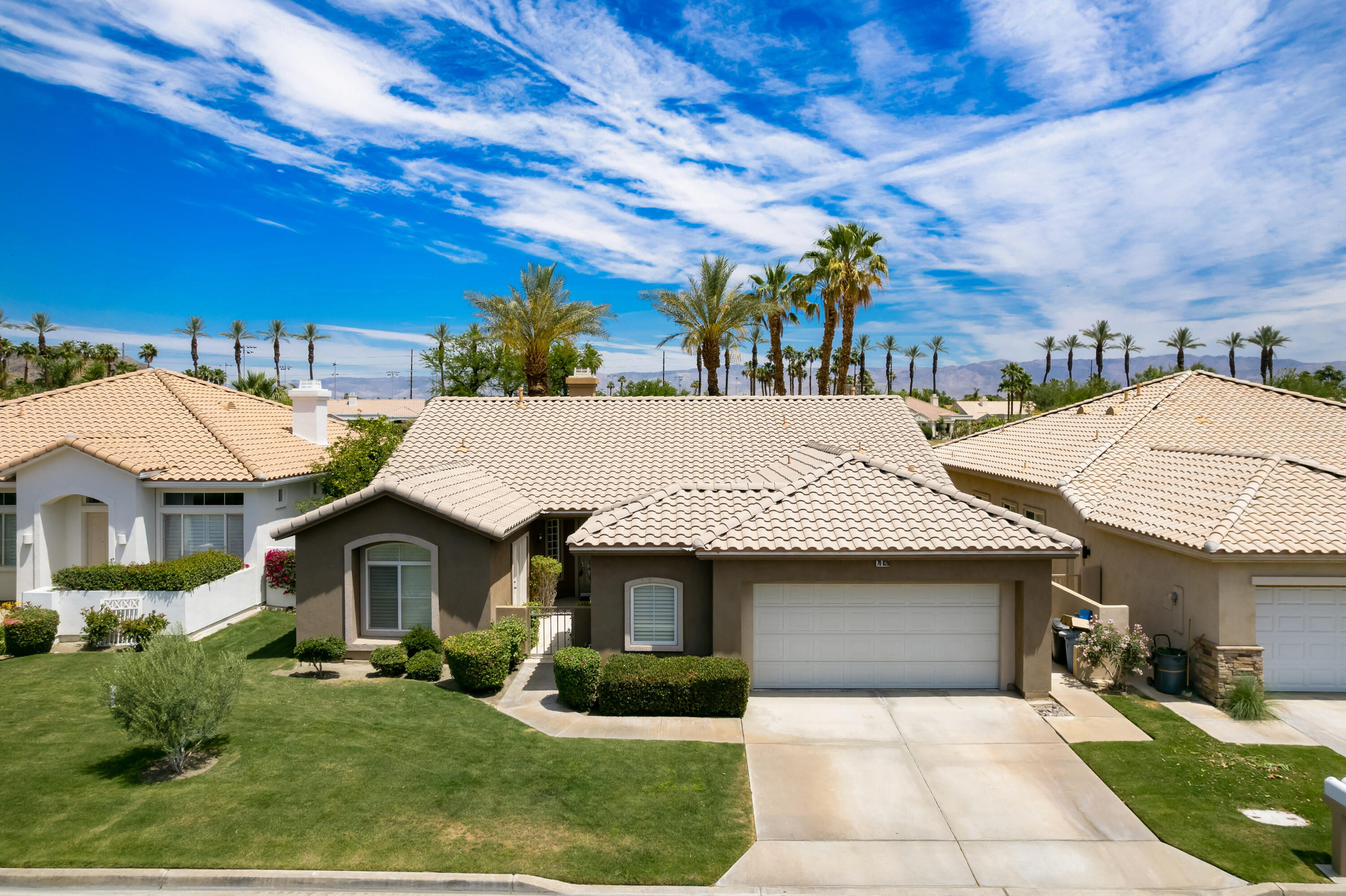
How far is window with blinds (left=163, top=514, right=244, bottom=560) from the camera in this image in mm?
19812

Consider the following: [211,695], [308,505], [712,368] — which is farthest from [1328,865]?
[712,368]

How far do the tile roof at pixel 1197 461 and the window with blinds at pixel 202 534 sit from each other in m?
21.7

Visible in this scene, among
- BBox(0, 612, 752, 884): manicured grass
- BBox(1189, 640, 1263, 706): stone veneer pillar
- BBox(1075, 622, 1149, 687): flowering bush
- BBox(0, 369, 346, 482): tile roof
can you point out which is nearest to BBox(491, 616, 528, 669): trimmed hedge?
BBox(0, 612, 752, 884): manicured grass

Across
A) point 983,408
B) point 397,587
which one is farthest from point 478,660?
point 983,408

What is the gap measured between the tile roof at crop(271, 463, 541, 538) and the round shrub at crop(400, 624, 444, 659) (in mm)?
2386

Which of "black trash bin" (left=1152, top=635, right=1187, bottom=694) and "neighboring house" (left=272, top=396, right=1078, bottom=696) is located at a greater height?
"neighboring house" (left=272, top=396, right=1078, bottom=696)

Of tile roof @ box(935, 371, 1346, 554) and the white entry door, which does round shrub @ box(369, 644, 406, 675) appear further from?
tile roof @ box(935, 371, 1346, 554)

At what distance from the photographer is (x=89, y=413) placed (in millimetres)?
22234

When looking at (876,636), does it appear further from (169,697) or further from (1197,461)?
(169,697)

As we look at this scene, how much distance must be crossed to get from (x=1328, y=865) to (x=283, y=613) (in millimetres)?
21086

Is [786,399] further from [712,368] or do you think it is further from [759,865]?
[759,865]

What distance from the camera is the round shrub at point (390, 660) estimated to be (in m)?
14.6

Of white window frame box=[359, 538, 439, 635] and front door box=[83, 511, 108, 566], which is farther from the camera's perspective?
front door box=[83, 511, 108, 566]

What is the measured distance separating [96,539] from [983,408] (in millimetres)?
116026
